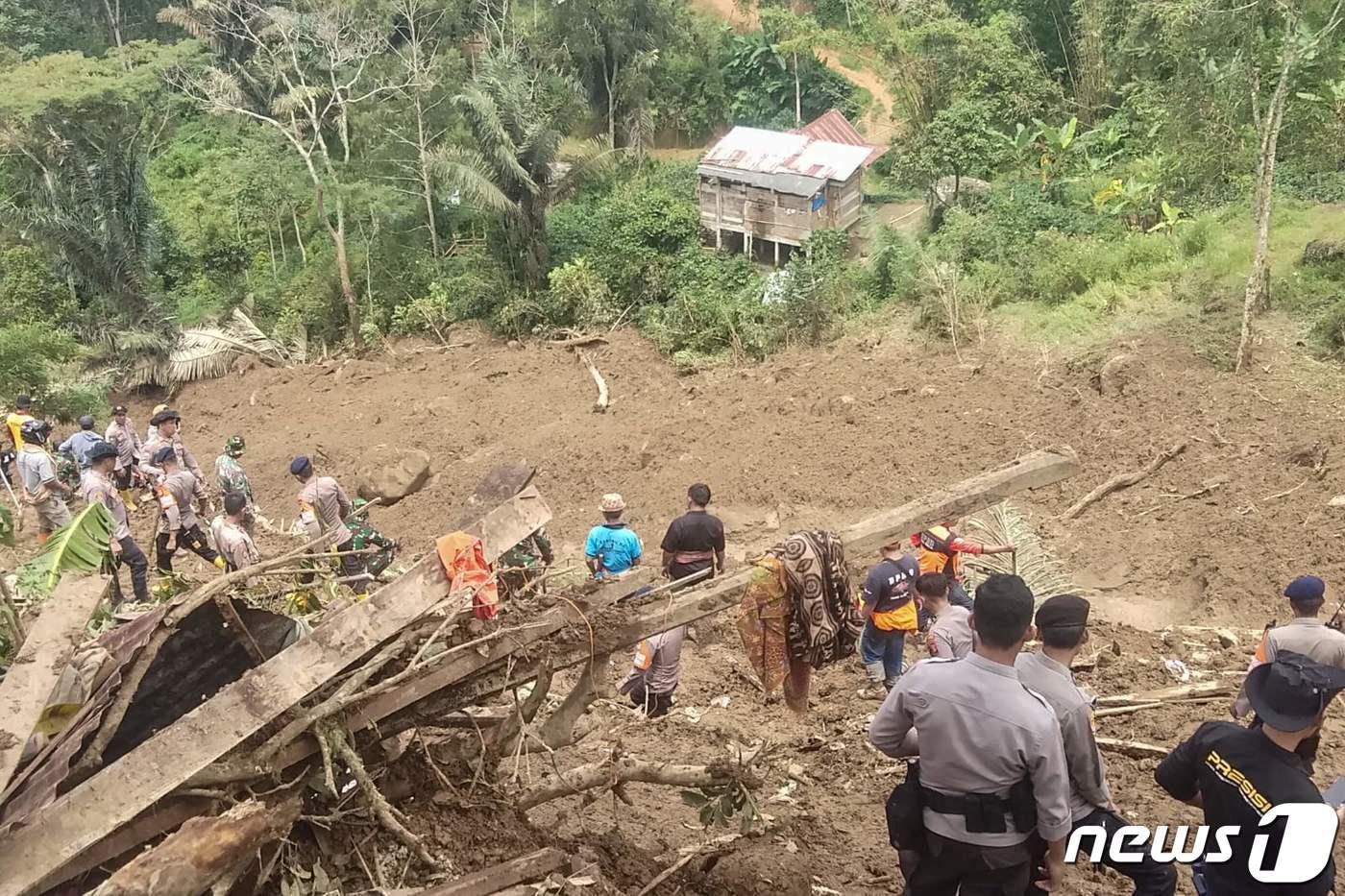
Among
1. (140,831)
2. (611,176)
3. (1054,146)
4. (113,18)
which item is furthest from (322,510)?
(113,18)

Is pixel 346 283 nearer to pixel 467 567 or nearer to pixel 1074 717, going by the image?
pixel 467 567

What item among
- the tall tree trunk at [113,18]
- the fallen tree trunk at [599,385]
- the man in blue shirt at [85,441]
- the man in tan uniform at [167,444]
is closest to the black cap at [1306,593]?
the man in tan uniform at [167,444]

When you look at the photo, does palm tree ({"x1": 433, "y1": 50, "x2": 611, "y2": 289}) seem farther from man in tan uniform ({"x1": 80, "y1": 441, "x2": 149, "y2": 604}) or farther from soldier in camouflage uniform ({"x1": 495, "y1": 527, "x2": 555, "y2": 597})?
soldier in camouflage uniform ({"x1": 495, "y1": 527, "x2": 555, "y2": 597})

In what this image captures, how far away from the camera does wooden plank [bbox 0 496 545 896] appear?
319 cm

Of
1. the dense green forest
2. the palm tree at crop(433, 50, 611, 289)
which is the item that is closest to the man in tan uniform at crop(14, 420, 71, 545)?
the dense green forest

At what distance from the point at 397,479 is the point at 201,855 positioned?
32.3 feet

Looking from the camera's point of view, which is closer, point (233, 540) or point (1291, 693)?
point (1291, 693)

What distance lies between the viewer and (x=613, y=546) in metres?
6.71

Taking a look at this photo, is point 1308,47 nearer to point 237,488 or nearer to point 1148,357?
point 1148,357

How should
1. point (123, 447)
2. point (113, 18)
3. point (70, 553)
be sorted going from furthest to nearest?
1. point (113, 18)
2. point (123, 447)
3. point (70, 553)

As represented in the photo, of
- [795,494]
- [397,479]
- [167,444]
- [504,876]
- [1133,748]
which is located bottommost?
[397,479]

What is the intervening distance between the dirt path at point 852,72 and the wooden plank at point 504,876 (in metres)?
25.0

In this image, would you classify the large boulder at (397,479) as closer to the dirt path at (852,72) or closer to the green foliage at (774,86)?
the dirt path at (852,72)

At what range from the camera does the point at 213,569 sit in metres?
10.8
